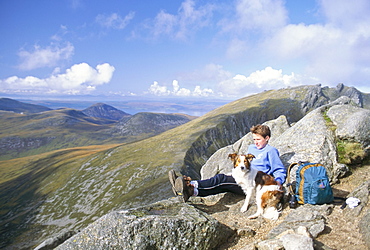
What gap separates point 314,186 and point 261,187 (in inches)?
87.1

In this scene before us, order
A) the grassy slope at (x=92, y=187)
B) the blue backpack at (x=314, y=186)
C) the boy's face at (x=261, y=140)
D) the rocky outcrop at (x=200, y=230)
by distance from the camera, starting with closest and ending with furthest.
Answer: the rocky outcrop at (x=200, y=230), the blue backpack at (x=314, y=186), the boy's face at (x=261, y=140), the grassy slope at (x=92, y=187)

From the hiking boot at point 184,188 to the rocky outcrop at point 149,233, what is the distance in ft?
6.24

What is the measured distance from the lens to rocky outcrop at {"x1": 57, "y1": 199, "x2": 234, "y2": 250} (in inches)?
291

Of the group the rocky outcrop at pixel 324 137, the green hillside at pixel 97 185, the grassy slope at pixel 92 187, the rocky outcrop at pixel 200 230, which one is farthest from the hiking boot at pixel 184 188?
the grassy slope at pixel 92 187

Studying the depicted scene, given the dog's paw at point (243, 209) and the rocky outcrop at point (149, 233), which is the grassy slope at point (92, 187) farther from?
→ the rocky outcrop at point (149, 233)

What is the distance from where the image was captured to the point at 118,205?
83.2 meters

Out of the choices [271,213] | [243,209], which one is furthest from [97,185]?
[271,213]

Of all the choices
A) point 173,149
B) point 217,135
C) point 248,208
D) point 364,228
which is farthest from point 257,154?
point 217,135

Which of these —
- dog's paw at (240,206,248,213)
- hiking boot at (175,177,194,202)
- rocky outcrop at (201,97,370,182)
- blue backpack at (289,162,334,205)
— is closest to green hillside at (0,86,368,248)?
rocky outcrop at (201,97,370,182)

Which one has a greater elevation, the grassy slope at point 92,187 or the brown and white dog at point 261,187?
the brown and white dog at point 261,187

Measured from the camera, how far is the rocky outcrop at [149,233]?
7.39 m

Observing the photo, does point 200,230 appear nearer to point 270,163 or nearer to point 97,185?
point 270,163

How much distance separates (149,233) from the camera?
761 centimetres

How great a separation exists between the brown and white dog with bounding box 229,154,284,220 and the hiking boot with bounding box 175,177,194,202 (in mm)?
2442
